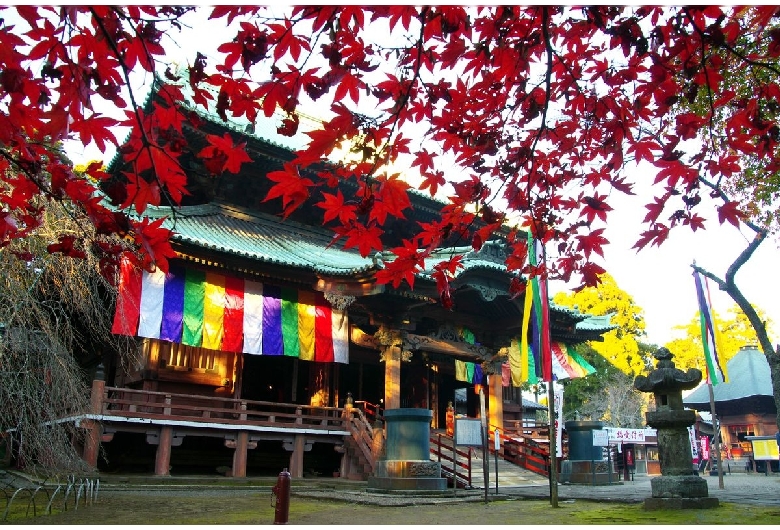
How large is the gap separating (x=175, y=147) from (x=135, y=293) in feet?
32.1

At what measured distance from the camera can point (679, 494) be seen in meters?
8.13

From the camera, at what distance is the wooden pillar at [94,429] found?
11195 millimetres

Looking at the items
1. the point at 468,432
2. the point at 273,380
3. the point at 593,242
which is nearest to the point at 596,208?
the point at 593,242

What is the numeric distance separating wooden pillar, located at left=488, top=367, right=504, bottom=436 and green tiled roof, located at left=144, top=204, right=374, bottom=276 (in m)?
5.77

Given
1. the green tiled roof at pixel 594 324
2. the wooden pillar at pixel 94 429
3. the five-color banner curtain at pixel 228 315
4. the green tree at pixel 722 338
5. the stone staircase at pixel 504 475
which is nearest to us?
the wooden pillar at pixel 94 429

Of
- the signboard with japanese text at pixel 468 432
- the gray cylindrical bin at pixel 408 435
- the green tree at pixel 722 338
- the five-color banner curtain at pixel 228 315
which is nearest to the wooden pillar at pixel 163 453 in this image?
the five-color banner curtain at pixel 228 315

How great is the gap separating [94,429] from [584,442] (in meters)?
11.8

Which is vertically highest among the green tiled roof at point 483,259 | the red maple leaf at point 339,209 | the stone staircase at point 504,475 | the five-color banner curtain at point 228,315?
the green tiled roof at point 483,259

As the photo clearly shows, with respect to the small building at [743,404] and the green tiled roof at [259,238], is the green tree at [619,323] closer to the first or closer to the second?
the small building at [743,404]

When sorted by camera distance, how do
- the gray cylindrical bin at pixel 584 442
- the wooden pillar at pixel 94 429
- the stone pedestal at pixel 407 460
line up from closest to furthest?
the wooden pillar at pixel 94 429, the stone pedestal at pixel 407 460, the gray cylindrical bin at pixel 584 442

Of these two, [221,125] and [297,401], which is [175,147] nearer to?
[221,125]

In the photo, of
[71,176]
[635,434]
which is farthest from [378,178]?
[635,434]

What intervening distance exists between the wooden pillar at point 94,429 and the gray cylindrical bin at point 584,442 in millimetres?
11606

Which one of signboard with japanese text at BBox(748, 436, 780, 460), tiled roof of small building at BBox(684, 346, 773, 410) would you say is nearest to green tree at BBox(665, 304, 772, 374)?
tiled roof of small building at BBox(684, 346, 773, 410)
